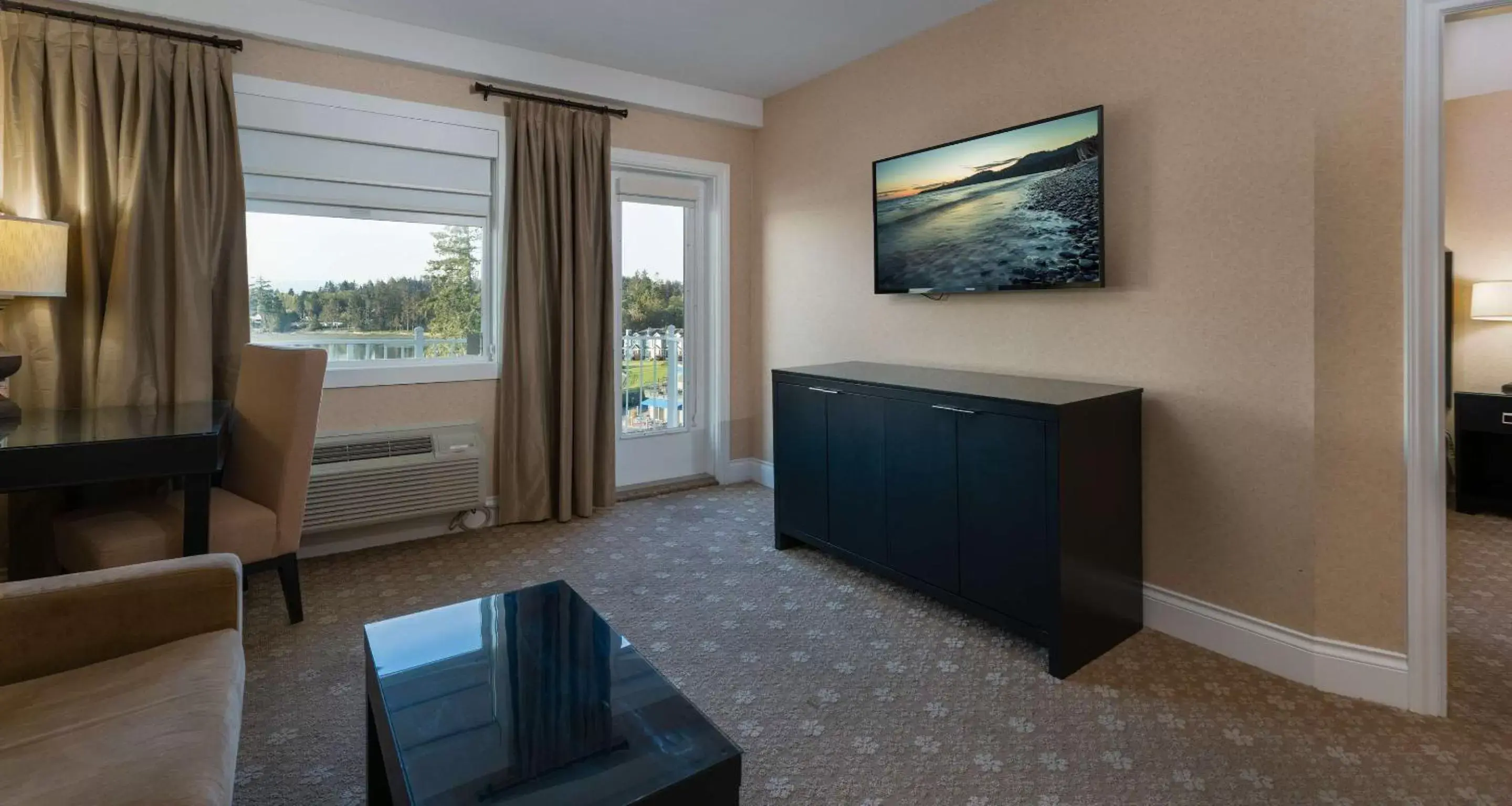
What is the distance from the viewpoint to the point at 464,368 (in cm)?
384

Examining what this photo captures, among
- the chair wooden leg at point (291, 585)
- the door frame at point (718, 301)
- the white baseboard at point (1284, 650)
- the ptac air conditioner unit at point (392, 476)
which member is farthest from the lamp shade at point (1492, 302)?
the chair wooden leg at point (291, 585)

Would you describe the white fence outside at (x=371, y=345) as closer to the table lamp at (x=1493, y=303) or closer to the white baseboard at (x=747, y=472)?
the white baseboard at (x=747, y=472)

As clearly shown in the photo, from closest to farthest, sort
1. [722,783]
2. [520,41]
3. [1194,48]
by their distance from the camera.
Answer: [722,783], [1194,48], [520,41]

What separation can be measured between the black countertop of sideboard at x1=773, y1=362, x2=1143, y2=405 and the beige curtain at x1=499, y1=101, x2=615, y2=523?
1.20m

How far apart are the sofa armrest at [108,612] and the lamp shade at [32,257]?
1.50 m

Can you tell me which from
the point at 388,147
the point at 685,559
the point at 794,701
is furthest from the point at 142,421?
the point at 794,701

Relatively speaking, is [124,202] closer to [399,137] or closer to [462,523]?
[399,137]

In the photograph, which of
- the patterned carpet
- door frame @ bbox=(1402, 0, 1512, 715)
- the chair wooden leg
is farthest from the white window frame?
door frame @ bbox=(1402, 0, 1512, 715)

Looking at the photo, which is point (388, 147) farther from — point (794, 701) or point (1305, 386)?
point (1305, 386)

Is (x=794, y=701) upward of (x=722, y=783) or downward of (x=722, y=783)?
downward

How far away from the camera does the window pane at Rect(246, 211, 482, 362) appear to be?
135 inches

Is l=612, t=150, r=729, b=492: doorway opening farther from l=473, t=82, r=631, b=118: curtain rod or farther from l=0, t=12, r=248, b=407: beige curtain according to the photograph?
l=0, t=12, r=248, b=407: beige curtain

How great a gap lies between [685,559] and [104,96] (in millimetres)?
2981

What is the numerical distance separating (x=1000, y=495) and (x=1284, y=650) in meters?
0.98
